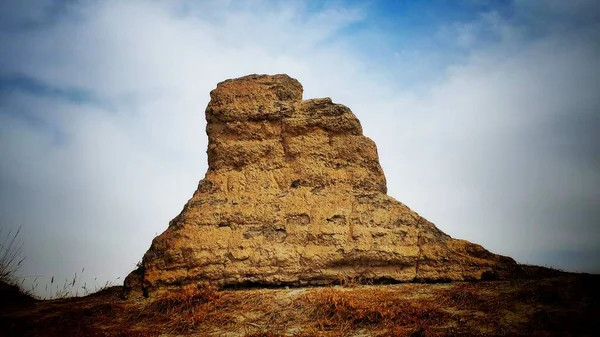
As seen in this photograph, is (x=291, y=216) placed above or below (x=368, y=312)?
above

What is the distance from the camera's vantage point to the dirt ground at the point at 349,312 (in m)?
4.75

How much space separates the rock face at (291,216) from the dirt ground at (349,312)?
320 mm

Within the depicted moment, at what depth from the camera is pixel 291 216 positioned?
21.8 ft

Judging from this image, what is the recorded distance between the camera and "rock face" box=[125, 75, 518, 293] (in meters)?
6.29

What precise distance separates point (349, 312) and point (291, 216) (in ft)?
6.32

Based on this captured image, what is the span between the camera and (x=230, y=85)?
779 cm

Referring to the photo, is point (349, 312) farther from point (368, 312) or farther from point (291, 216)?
point (291, 216)

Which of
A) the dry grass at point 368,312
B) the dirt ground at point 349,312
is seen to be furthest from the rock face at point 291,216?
the dry grass at point 368,312

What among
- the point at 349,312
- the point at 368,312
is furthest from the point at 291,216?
the point at 368,312

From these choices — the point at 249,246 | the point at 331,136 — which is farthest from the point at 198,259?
the point at 331,136

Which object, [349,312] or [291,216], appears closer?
[349,312]

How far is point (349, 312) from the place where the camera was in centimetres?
524

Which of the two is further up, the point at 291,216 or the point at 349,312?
the point at 291,216

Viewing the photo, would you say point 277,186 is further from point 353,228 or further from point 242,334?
point 242,334
